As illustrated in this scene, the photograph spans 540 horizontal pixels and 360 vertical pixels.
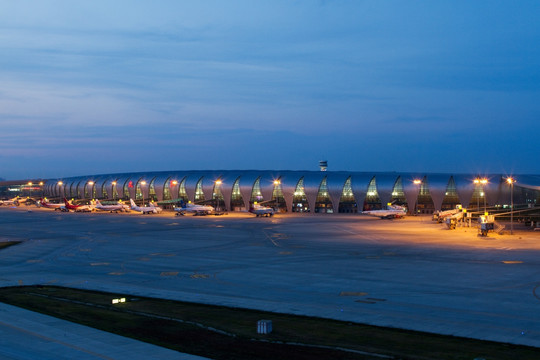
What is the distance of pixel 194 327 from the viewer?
25000 millimetres

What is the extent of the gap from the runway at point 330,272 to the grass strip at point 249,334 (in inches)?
65.9

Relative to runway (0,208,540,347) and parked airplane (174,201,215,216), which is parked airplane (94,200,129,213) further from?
runway (0,208,540,347)

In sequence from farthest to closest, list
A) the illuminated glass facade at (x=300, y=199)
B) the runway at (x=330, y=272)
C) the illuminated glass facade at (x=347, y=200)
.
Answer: the illuminated glass facade at (x=300, y=199) < the illuminated glass facade at (x=347, y=200) < the runway at (x=330, y=272)

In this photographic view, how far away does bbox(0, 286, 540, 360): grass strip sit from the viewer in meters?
20.6

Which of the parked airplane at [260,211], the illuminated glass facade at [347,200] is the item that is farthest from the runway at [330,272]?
the illuminated glass facade at [347,200]

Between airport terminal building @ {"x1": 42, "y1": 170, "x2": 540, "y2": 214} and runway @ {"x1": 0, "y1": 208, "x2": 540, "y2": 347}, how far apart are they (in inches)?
2109

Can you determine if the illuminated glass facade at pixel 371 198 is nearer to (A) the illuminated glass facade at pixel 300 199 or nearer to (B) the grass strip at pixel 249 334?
(A) the illuminated glass facade at pixel 300 199

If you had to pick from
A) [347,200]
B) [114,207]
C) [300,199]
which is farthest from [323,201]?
[114,207]

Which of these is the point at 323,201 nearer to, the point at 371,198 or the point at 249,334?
the point at 371,198

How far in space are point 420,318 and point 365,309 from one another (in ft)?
10.7

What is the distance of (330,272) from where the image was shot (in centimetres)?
4272

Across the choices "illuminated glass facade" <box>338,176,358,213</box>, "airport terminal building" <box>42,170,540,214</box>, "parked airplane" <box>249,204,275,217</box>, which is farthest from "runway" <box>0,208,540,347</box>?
"illuminated glass facade" <box>338,176,358,213</box>

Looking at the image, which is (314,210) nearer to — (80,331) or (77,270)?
(77,270)

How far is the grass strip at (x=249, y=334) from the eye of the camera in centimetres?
2061
